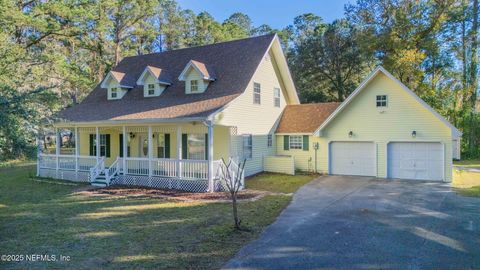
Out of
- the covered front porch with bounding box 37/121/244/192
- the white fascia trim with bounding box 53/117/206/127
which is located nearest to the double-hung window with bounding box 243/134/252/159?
the covered front porch with bounding box 37/121/244/192

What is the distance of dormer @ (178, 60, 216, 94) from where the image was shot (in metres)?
17.5

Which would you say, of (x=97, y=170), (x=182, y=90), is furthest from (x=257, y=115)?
(x=97, y=170)

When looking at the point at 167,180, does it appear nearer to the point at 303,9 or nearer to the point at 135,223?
the point at 135,223

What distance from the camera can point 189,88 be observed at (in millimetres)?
17953

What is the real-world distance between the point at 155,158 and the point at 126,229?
24.6 ft

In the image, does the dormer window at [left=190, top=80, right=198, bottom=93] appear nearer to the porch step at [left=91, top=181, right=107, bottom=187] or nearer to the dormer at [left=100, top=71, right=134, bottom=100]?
the dormer at [left=100, top=71, right=134, bottom=100]

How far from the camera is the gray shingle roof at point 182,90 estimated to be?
16.2 meters

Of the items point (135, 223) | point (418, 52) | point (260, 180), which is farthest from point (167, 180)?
point (418, 52)

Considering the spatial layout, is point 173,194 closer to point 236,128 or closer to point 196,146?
point 196,146

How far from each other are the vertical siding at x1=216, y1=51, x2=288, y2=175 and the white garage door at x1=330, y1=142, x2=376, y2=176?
151 inches

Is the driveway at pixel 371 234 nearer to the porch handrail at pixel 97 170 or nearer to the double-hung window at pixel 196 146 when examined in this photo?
the double-hung window at pixel 196 146

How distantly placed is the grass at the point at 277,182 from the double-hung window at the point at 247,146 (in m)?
1.24

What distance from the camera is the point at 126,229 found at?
28.5ft

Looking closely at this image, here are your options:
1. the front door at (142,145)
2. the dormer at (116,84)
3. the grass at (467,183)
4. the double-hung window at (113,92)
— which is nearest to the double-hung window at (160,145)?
the front door at (142,145)
